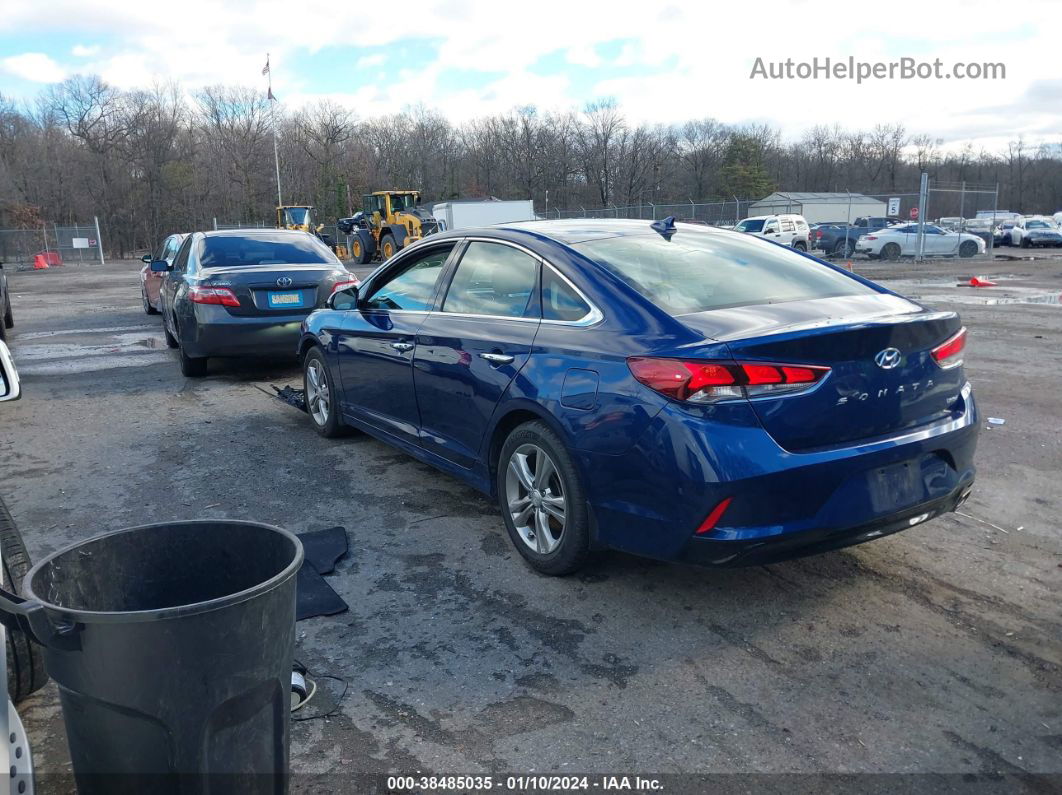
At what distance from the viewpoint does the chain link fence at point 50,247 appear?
139ft

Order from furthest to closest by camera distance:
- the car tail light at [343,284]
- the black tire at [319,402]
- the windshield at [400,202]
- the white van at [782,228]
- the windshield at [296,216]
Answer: the windshield at [296,216], the white van at [782,228], the windshield at [400,202], the car tail light at [343,284], the black tire at [319,402]

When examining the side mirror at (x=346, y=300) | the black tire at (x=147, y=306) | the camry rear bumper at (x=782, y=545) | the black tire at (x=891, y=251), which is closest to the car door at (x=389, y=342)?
the side mirror at (x=346, y=300)

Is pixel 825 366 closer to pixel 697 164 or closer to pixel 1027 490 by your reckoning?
pixel 1027 490

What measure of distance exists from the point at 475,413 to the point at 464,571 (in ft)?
2.64

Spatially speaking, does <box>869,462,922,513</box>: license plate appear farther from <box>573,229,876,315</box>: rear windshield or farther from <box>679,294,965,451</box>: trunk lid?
<box>573,229,876,315</box>: rear windshield

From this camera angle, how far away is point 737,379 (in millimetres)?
3211

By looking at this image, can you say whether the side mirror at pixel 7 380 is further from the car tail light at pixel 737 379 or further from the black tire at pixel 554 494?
the car tail light at pixel 737 379

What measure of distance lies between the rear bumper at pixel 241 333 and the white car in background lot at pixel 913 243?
2730cm

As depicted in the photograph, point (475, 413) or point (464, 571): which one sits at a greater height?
point (475, 413)

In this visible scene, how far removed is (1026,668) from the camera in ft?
10.4

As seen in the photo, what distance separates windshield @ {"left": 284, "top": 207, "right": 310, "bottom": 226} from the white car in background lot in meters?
26.9

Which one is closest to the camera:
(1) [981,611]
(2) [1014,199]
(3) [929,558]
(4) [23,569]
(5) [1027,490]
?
(4) [23,569]

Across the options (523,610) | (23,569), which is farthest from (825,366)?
(23,569)

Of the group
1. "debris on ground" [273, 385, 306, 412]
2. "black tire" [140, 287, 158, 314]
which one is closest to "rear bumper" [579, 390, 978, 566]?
"debris on ground" [273, 385, 306, 412]
